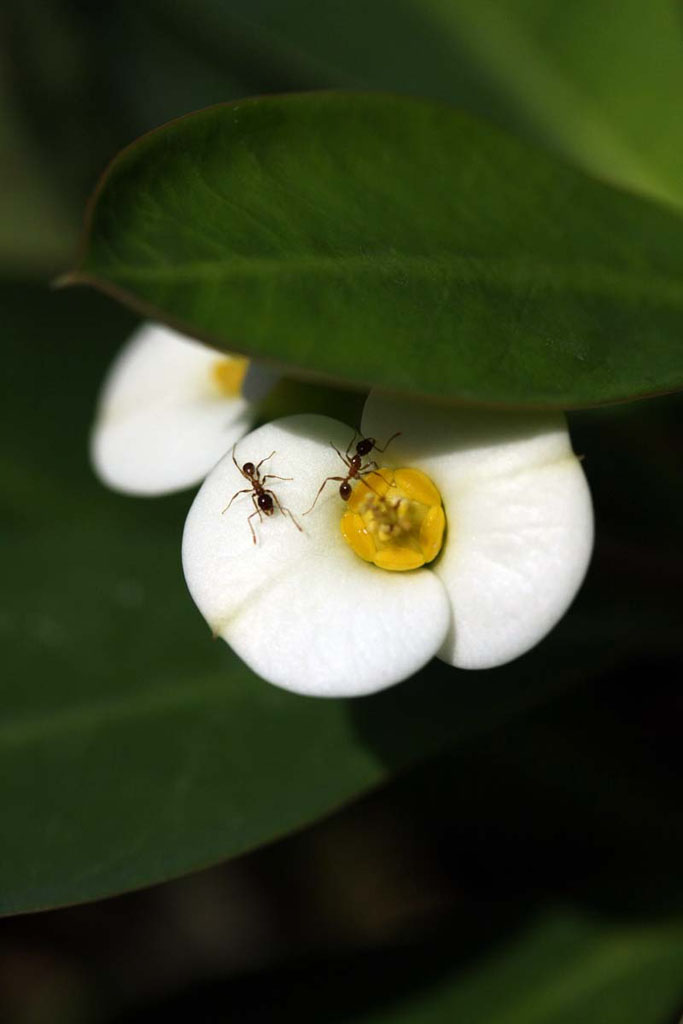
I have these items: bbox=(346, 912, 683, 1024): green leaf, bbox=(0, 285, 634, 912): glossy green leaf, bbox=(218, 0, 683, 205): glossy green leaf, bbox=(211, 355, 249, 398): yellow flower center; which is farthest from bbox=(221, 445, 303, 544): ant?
bbox=(218, 0, 683, 205): glossy green leaf

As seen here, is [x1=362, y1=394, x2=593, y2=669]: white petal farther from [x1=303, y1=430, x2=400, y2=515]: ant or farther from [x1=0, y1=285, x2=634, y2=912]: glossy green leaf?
[x1=0, y1=285, x2=634, y2=912]: glossy green leaf

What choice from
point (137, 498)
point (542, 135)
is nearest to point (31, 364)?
point (137, 498)

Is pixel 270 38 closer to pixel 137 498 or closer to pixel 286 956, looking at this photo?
pixel 137 498

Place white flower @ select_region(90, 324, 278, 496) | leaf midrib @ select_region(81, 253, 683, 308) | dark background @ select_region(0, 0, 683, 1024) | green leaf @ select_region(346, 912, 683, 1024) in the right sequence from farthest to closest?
dark background @ select_region(0, 0, 683, 1024) < green leaf @ select_region(346, 912, 683, 1024) < white flower @ select_region(90, 324, 278, 496) < leaf midrib @ select_region(81, 253, 683, 308)

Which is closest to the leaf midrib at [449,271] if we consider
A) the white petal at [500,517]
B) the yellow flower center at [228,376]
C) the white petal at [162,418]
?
the white petal at [500,517]

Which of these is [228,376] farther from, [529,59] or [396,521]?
[529,59]

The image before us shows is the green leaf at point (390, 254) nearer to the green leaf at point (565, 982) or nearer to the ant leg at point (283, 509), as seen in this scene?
the ant leg at point (283, 509)

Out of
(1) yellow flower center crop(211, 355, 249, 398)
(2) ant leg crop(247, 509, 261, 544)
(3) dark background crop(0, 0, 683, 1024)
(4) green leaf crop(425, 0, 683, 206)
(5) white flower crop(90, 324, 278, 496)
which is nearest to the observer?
(2) ant leg crop(247, 509, 261, 544)
